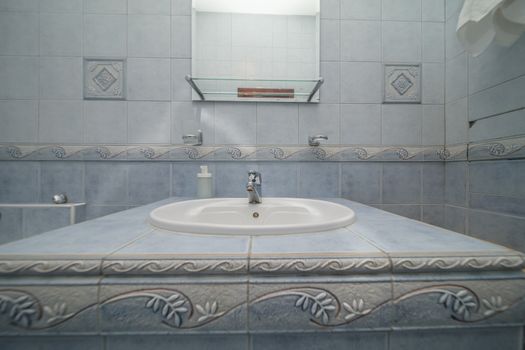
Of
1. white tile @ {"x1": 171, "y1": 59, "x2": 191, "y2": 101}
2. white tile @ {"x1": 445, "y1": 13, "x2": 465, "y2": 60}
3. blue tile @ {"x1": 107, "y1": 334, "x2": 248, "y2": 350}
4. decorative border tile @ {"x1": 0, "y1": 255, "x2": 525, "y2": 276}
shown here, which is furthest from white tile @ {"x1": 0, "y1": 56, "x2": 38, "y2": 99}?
white tile @ {"x1": 445, "y1": 13, "x2": 465, "y2": 60}

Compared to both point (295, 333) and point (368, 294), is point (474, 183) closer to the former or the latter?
point (368, 294)

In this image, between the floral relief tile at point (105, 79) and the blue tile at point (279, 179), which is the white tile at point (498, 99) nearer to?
the blue tile at point (279, 179)

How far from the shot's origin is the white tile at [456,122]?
1.08m

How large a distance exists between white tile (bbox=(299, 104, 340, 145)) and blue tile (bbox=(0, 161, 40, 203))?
133 cm

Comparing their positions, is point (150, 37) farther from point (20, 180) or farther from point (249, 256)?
point (249, 256)

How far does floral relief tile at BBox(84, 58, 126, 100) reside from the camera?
1.12 m

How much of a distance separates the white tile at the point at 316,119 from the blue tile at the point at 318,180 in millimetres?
128

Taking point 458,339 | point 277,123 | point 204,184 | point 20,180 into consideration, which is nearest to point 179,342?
point 458,339

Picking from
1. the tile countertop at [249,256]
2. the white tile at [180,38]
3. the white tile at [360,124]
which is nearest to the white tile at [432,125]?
the white tile at [360,124]

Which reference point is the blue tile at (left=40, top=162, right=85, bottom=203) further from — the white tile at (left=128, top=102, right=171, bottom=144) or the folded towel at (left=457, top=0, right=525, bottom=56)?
the folded towel at (left=457, top=0, right=525, bottom=56)

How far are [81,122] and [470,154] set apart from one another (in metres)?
1.87

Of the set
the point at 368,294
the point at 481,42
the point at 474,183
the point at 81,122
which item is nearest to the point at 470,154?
the point at 474,183

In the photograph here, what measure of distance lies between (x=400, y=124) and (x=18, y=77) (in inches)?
75.7

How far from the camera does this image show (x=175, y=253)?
413 millimetres
